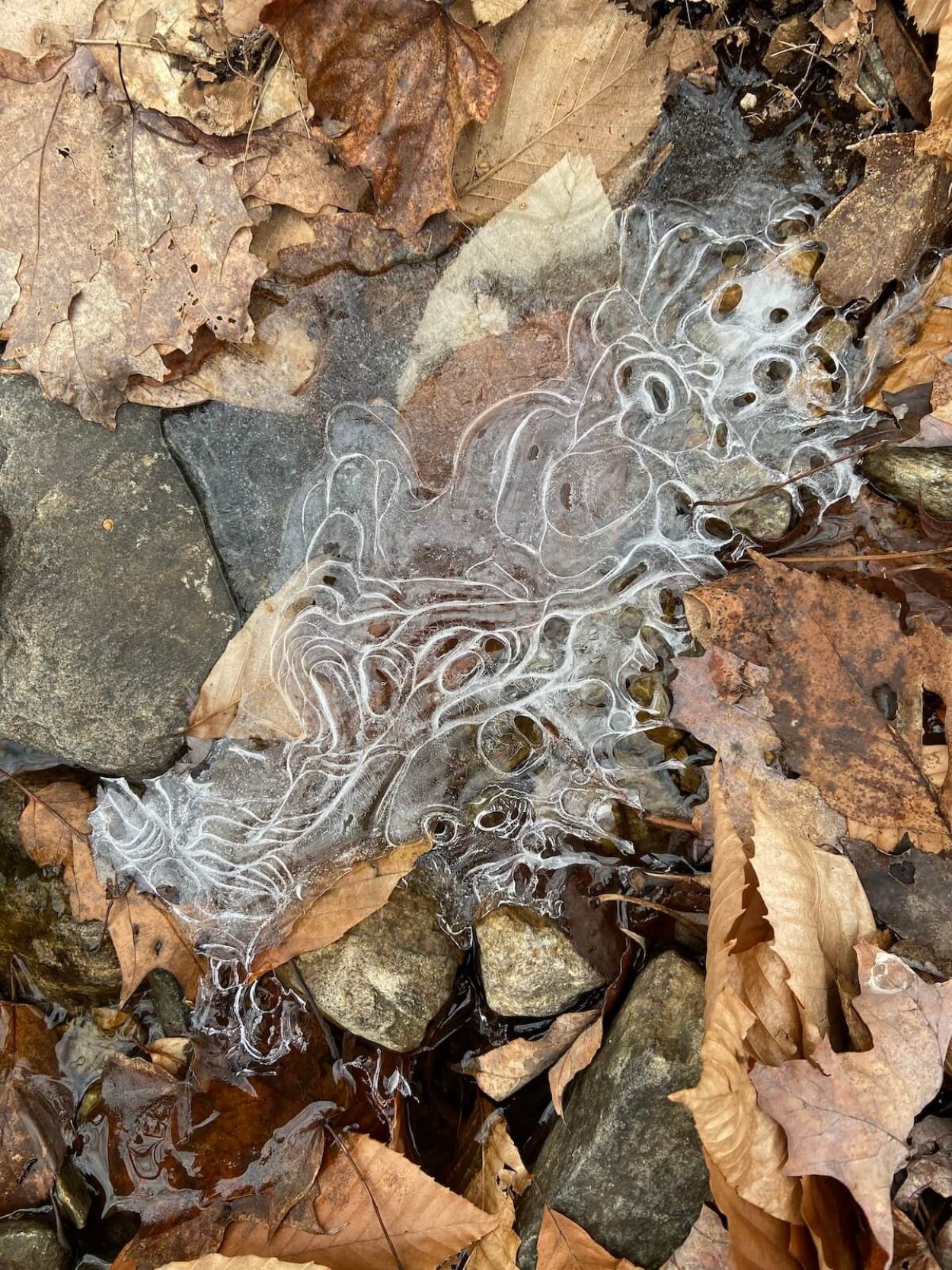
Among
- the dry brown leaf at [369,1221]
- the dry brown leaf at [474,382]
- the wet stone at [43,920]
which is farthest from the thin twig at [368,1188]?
the dry brown leaf at [474,382]

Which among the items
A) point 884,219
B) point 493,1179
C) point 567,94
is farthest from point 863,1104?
point 567,94

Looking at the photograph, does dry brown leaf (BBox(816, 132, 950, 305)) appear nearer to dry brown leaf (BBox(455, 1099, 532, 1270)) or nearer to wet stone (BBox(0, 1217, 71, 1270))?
dry brown leaf (BBox(455, 1099, 532, 1270))

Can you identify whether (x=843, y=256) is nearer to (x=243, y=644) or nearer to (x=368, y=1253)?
(x=243, y=644)

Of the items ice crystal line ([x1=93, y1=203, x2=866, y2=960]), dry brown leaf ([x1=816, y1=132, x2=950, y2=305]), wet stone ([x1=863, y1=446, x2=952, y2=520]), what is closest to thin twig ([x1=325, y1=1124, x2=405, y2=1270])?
ice crystal line ([x1=93, y1=203, x2=866, y2=960])

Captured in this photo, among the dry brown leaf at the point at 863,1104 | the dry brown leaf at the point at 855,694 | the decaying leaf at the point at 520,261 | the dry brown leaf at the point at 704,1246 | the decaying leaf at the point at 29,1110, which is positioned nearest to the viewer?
the dry brown leaf at the point at 863,1104

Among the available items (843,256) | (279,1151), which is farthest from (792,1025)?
(843,256)

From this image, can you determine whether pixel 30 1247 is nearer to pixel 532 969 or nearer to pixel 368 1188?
pixel 368 1188

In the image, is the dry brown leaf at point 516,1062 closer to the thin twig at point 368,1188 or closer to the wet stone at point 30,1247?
the thin twig at point 368,1188
